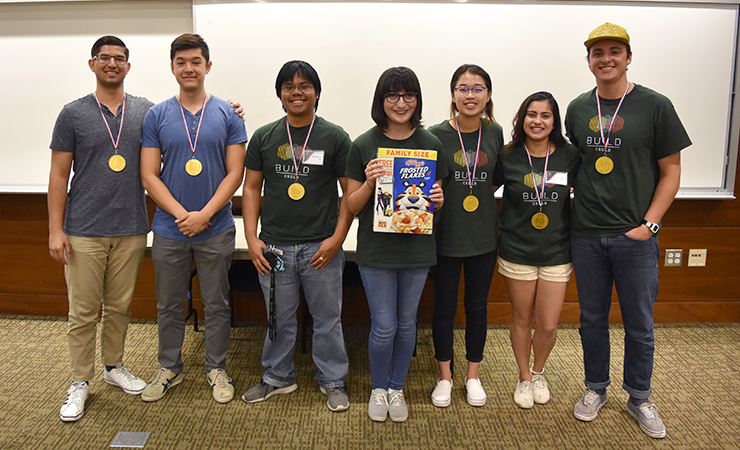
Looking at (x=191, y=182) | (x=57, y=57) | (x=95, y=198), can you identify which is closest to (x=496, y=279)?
(x=191, y=182)

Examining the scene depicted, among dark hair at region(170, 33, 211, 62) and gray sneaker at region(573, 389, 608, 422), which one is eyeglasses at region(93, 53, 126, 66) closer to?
dark hair at region(170, 33, 211, 62)

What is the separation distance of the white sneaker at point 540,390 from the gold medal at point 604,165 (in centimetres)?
105

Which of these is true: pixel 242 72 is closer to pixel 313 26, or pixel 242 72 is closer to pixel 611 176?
pixel 313 26

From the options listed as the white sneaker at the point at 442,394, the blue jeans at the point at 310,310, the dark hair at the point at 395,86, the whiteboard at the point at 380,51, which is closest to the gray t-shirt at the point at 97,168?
the blue jeans at the point at 310,310

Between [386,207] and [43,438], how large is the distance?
1768 millimetres

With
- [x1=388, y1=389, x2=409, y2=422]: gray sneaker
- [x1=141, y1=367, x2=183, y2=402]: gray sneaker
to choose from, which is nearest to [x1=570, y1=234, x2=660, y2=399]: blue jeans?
[x1=388, y1=389, x2=409, y2=422]: gray sneaker

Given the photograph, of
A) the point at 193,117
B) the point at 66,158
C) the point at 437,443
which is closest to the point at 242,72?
the point at 193,117

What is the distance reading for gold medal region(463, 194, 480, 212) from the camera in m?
2.00

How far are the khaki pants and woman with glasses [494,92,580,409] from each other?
69.8 inches

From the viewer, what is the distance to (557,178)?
6.57 feet

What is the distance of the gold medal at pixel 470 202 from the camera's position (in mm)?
1998

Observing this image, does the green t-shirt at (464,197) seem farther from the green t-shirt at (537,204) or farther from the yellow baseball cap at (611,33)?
the yellow baseball cap at (611,33)

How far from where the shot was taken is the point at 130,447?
190 cm

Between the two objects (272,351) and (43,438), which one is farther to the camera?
(272,351)
